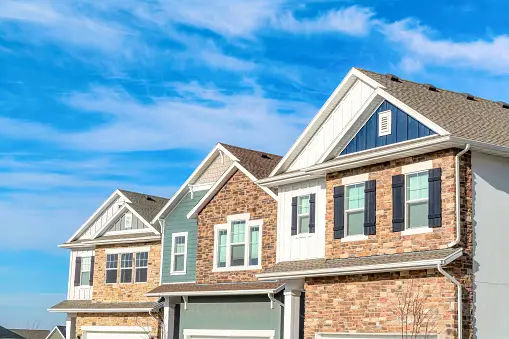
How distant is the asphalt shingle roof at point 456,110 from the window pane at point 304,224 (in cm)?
516

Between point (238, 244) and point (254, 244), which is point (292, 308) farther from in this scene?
Answer: point (238, 244)

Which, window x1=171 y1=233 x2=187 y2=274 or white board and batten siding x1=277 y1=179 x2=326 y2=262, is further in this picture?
window x1=171 y1=233 x2=187 y2=274

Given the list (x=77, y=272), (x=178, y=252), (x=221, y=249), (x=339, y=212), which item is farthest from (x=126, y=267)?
(x=339, y=212)

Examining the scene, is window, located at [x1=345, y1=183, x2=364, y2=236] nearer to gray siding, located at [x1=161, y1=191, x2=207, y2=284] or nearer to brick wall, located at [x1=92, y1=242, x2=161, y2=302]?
gray siding, located at [x1=161, y1=191, x2=207, y2=284]

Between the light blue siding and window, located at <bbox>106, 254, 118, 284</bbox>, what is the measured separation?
52.4 feet

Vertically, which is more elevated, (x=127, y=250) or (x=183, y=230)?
(x=183, y=230)

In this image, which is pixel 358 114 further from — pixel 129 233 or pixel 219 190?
pixel 129 233

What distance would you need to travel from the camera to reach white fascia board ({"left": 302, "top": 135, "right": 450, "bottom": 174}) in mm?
22266

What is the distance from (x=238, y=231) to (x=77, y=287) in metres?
12.1

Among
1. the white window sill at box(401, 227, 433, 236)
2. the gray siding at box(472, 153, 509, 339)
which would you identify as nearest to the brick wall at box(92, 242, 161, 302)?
the white window sill at box(401, 227, 433, 236)

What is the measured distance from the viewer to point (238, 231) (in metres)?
31.9

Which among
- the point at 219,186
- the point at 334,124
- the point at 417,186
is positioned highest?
the point at 334,124

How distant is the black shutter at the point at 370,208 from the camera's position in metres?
24.4

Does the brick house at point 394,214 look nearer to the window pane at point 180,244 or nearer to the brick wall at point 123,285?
the window pane at point 180,244
